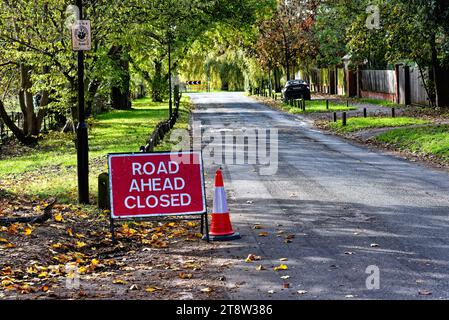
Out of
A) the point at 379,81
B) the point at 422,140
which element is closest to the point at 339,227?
the point at 422,140

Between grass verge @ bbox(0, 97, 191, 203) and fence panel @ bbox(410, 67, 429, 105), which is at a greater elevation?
fence panel @ bbox(410, 67, 429, 105)

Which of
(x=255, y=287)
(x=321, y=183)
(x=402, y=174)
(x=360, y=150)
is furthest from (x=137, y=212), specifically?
(x=360, y=150)

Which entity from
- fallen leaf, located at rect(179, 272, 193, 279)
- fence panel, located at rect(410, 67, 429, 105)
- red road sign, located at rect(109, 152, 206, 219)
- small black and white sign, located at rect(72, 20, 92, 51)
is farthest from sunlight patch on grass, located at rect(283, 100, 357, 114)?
fallen leaf, located at rect(179, 272, 193, 279)

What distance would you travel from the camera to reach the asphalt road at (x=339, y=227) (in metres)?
8.09

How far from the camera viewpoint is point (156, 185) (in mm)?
11180

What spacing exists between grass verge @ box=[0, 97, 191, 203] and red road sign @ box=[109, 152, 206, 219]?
3.35m

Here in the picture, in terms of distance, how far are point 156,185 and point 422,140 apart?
14.4 m

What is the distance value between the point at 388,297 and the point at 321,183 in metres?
8.63

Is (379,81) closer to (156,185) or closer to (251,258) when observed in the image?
(156,185)

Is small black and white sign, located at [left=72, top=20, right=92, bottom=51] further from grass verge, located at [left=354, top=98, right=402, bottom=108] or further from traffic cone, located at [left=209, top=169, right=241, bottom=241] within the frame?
grass verge, located at [left=354, top=98, right=402, bottom=108]

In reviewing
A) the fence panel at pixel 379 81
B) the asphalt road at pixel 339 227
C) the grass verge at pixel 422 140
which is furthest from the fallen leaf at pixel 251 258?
the fence panel at pixel 379 81

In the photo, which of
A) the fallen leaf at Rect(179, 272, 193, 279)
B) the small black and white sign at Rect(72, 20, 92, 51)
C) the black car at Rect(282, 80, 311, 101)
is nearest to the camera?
the fallen leaf at Rect(179, 272, 193, 279)

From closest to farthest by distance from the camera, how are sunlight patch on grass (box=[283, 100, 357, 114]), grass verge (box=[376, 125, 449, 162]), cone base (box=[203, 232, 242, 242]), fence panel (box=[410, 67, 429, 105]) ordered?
cone base (box=[203, 232, 242, 242]) < grass verge (box=[376, 125, 449, 162]) < fence panel (box=[410, 67, 429, 105]) < sunlight patch on grass (box=[283, 100, 357, 114])

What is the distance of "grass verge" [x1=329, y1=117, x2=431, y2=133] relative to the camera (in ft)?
100
